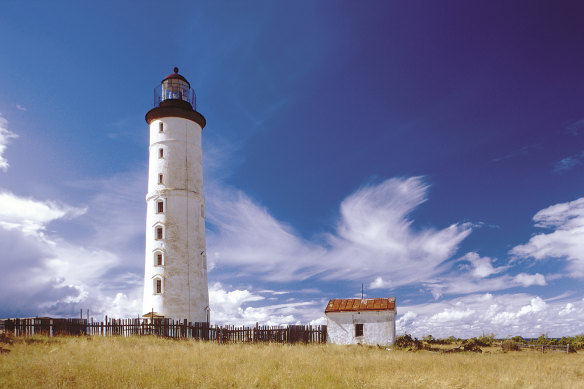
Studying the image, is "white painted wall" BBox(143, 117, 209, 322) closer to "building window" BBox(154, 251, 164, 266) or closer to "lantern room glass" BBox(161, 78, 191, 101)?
"building window" BBox(154, 251, 164, 266)

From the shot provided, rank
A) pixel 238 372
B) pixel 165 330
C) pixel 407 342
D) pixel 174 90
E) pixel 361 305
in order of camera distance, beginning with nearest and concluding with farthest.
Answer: pixel 238 372 → pixel 165 330 → pixel 407 342 → pixel 361 305 → pixel 174 90

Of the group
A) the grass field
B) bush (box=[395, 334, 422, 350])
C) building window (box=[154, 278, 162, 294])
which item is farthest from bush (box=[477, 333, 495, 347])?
building window (box=[154, 278, 162, 294])

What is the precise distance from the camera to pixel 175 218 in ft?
99.2

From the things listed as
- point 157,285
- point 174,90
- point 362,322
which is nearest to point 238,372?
point 157,285

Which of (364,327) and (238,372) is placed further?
(364,327)

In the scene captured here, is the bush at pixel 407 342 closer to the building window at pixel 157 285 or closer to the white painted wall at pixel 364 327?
the white painted wall at pixel 364 327

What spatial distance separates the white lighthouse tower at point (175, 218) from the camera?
2898 centimetres

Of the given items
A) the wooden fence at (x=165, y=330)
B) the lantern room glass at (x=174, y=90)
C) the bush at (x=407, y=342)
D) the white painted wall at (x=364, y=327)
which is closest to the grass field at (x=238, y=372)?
the wooden fence at (x=165, y=330)

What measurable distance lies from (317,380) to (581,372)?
1131 cm

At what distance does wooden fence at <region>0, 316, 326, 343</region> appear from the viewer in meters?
23.7

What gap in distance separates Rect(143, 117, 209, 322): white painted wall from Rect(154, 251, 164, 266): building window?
181 millimetres

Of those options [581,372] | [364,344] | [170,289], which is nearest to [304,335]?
[364,344]

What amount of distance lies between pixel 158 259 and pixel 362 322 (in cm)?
1438

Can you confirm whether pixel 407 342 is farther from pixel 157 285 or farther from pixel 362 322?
pixel 157 285
